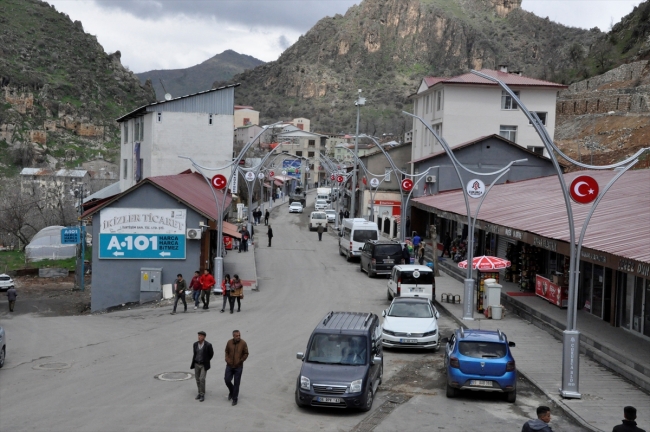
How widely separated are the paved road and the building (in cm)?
229

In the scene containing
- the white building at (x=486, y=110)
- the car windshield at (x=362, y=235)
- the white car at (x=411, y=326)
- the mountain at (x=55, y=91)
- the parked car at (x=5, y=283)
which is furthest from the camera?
the mountain at (x=55, y=91)

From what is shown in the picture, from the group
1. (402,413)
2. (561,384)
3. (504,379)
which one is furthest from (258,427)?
(561,384)

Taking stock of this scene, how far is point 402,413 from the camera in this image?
554 inches

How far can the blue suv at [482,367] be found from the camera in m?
14.8

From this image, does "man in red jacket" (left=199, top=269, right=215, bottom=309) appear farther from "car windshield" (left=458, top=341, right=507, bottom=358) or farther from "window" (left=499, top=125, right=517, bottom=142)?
"window" (left=499, top=125, right=517, bottom=142)

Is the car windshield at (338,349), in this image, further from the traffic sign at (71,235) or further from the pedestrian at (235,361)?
the traffic sign at (71,235)

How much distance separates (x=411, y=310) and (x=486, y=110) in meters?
43.3

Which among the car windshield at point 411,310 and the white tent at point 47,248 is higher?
the car windshield at point 411,310

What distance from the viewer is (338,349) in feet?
47.5

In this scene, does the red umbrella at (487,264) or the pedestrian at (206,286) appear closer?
the red umbrella at (487,264)

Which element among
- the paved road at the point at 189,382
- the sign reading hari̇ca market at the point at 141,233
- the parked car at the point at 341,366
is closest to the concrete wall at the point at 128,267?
the sign reading hari̇ca market at the point at 141,233

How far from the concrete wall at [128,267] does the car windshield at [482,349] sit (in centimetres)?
1818

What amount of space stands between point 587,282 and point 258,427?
15952 mm

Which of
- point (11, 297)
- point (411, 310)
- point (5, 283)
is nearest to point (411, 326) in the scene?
point (411, 310)
